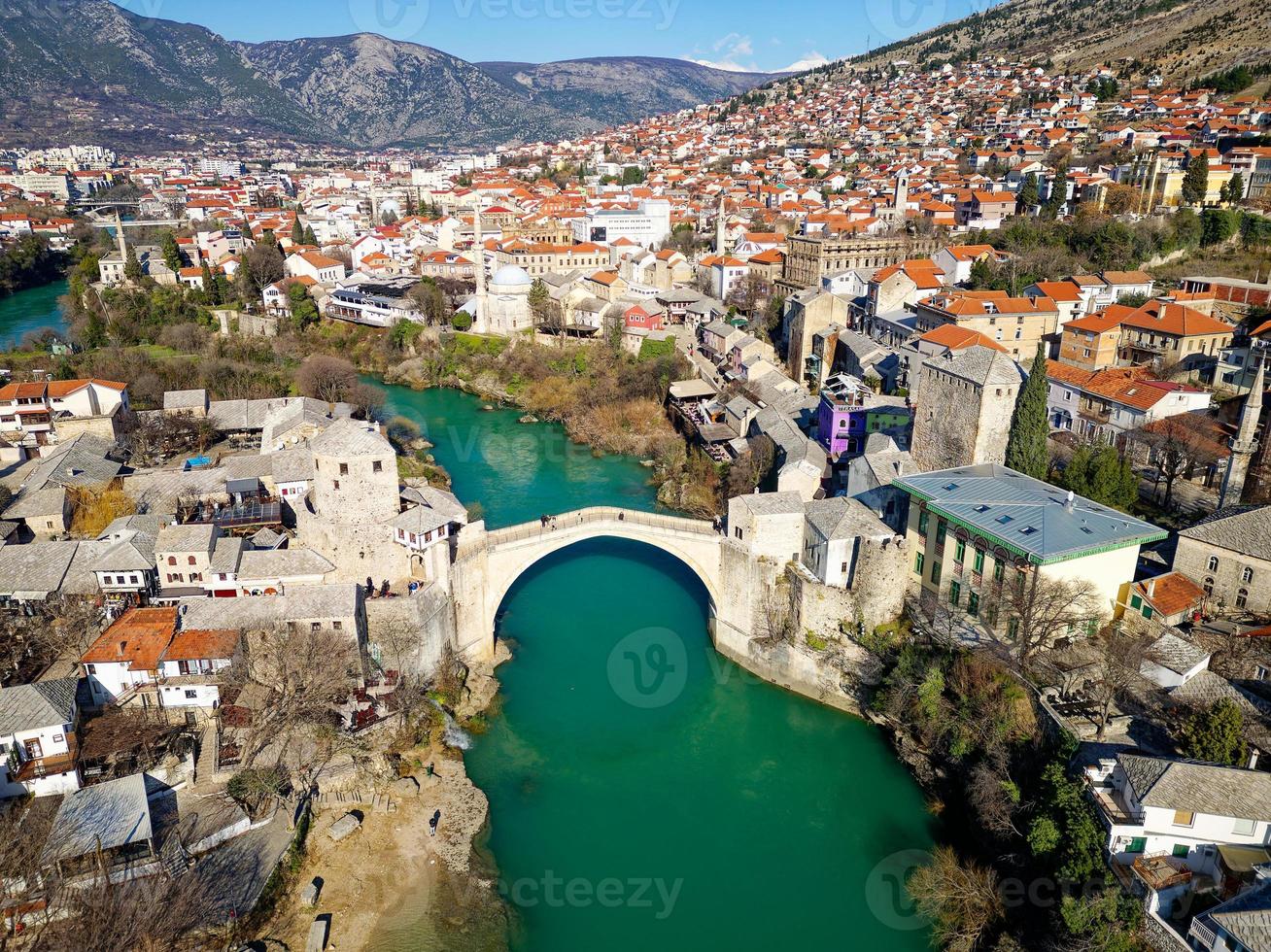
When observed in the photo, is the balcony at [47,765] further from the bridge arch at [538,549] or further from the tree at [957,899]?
the tree at [957,899]

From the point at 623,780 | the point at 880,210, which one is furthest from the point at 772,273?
the point at 623,780

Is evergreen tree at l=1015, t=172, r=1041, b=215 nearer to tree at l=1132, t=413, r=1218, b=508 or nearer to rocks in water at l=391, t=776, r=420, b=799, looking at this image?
tree at l=1132, t=413, r=1218, b=508

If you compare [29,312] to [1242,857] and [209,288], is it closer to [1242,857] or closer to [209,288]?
[209,288]

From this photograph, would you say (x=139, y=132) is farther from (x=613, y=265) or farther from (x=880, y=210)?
(x=880, y=210)

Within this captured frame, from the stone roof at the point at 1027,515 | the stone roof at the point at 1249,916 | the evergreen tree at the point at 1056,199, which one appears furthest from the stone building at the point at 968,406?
the evergreen tree at the point at 1056,199

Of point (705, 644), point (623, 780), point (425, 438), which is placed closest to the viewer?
point (623, 780)
